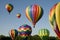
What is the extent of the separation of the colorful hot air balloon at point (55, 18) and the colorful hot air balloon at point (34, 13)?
5156mm

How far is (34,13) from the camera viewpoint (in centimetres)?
2727

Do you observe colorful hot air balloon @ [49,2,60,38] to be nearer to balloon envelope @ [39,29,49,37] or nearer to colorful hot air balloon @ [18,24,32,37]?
balloon envelope @ [39,29,49,37]

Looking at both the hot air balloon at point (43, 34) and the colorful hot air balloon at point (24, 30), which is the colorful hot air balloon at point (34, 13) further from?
the colorful hot air balloon at point (24, 30)

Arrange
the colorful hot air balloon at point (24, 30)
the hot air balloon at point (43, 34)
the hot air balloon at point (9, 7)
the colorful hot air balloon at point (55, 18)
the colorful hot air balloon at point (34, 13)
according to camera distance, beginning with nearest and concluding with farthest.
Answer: the colorful hot air balloon at point (55, 18), the colorful hot air balloon at point (34, 13), the hot air balloon at point (43, 34), the colorful hot air balloon at point (24, 30), the hot air balloon at point (9, 7)

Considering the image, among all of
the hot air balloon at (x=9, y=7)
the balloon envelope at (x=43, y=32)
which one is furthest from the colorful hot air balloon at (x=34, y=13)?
the hot air balloon at (x=9, y=7)

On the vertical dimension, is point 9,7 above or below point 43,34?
above

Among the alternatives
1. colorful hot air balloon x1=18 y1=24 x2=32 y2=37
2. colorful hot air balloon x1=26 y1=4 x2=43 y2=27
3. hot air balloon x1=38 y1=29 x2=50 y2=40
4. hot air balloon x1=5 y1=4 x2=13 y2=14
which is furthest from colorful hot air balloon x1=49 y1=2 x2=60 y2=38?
hot air balloon x1=5 y1=4 x2=13 y2=14

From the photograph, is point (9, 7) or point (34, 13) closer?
point (34, 13)

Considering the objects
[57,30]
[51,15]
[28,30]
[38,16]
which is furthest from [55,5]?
[28,30]

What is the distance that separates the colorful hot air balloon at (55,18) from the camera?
21000 millimetres

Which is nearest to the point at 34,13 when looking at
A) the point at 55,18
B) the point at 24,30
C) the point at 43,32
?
the point at 43,32

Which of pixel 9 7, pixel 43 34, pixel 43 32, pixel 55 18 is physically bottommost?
pixel 43 34

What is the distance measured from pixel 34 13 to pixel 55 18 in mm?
5970

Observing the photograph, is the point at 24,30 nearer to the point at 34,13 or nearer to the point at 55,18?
the point at 34,13
